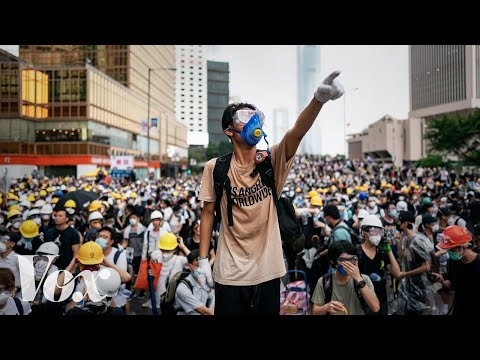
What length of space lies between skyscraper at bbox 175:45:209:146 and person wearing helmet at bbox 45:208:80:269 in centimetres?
15577

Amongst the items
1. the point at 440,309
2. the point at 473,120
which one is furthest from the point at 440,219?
the point at 473,120

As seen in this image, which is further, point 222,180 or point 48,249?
point 48,249

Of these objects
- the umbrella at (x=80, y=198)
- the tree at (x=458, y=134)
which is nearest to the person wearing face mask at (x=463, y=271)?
the umbrella at (x=80, y=198)

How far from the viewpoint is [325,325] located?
117 inches

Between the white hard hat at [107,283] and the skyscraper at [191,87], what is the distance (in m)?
158

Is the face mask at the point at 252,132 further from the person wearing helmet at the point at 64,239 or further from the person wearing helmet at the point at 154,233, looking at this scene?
the person wearing helmet at the point at 154,233

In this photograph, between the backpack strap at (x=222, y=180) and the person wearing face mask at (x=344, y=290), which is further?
the person wearing face mask at (x=344, y=290)

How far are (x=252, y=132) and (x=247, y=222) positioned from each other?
528mm

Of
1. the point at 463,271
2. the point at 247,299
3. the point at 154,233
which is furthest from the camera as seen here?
the point at 154,233

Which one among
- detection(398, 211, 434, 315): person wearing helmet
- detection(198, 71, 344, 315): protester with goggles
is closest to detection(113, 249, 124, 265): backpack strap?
detection(198, 71, 344, 315): protester with goggles

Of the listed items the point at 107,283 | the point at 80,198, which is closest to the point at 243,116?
the point at 107,283

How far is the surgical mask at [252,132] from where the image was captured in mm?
2680

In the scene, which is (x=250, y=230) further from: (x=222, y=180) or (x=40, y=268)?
(x=40, y=268)

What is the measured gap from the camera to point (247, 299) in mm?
2787
